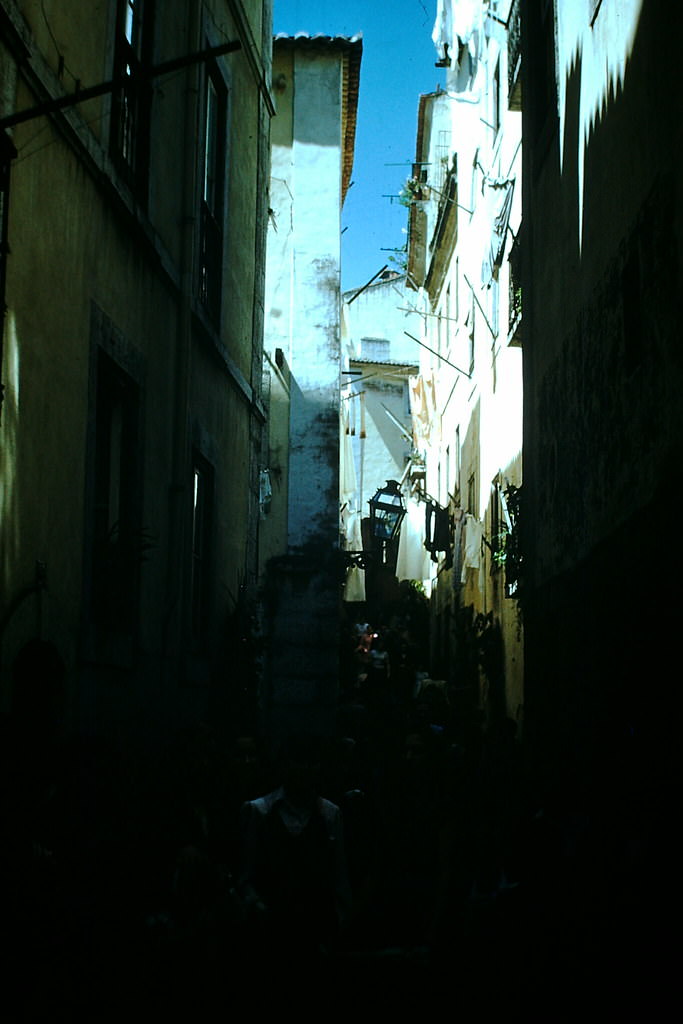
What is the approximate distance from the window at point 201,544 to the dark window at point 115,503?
2.47 meters

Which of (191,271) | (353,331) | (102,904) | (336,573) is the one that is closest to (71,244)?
(191,271)

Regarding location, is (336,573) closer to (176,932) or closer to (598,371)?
(598,371)

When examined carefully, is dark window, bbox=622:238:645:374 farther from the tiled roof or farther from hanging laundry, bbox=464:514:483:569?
the tiled roof

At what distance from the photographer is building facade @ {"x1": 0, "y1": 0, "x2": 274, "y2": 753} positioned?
746 centimetres

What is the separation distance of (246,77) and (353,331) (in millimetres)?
35577

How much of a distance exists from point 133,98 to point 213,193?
3.44 m

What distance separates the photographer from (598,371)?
1002 centimetres

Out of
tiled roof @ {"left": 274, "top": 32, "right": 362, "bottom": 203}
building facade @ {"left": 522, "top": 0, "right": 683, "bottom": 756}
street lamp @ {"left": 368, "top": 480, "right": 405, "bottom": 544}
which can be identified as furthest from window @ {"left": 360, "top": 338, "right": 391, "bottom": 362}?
building facade @ {"left": 522, "top": 0, "right": 683, "bottom": 756}

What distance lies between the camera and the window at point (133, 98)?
32.3 feet

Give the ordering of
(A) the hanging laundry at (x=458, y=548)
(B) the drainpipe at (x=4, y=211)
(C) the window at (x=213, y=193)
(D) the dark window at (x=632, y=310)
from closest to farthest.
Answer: (B) the drainpipe at (x=4, y=211) < (D) the dark window at (x=632, y=310) < (C) the window at (x=213, y=193) < (A) the hanging laundry at (x=458, y=548)

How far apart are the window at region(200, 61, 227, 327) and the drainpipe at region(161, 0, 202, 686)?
1.01 metres

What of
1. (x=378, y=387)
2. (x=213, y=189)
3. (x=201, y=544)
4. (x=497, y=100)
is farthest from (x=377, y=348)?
(x=201, y=544)

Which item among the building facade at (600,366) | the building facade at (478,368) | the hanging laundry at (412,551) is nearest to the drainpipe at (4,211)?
the building facade at (600,366)

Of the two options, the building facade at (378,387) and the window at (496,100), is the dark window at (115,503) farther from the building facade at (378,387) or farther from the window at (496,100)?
the building facade at (378,387)
